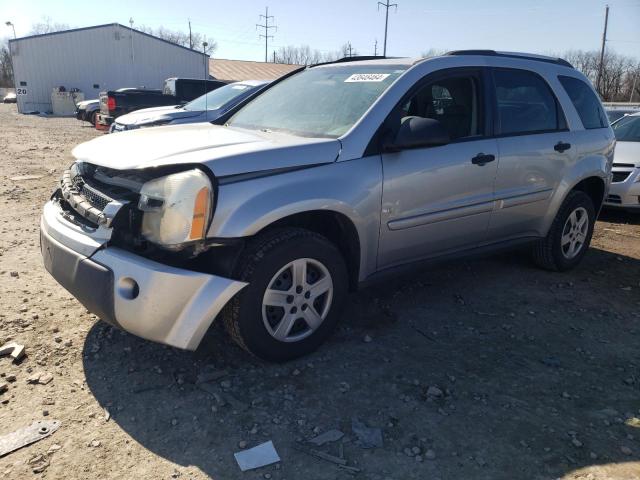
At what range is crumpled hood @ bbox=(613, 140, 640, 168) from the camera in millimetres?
7367

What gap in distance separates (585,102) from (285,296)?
362 cm

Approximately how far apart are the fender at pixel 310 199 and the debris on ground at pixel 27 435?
3.95 feet

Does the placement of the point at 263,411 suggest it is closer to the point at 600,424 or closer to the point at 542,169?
the point at 600,424

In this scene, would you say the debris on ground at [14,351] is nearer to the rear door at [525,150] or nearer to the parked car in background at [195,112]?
the rear door at [525,150]

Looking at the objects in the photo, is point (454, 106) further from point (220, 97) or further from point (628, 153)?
point (220, 97)

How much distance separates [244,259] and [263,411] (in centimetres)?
80

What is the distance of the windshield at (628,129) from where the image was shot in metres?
8.28

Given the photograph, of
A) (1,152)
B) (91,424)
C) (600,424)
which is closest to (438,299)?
(600,424)

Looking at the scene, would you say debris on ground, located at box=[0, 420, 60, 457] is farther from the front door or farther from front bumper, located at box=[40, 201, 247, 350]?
the front door

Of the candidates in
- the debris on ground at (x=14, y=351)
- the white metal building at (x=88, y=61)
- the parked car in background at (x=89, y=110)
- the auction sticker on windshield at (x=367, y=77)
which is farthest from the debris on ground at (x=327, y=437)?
the white metal building at (x=88, y=61)

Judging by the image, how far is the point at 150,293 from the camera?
101 inches

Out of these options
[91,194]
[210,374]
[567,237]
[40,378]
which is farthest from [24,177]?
[567,237]

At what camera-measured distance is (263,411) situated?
2.69 m

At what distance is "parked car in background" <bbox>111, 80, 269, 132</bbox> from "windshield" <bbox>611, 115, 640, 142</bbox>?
5.81 m
